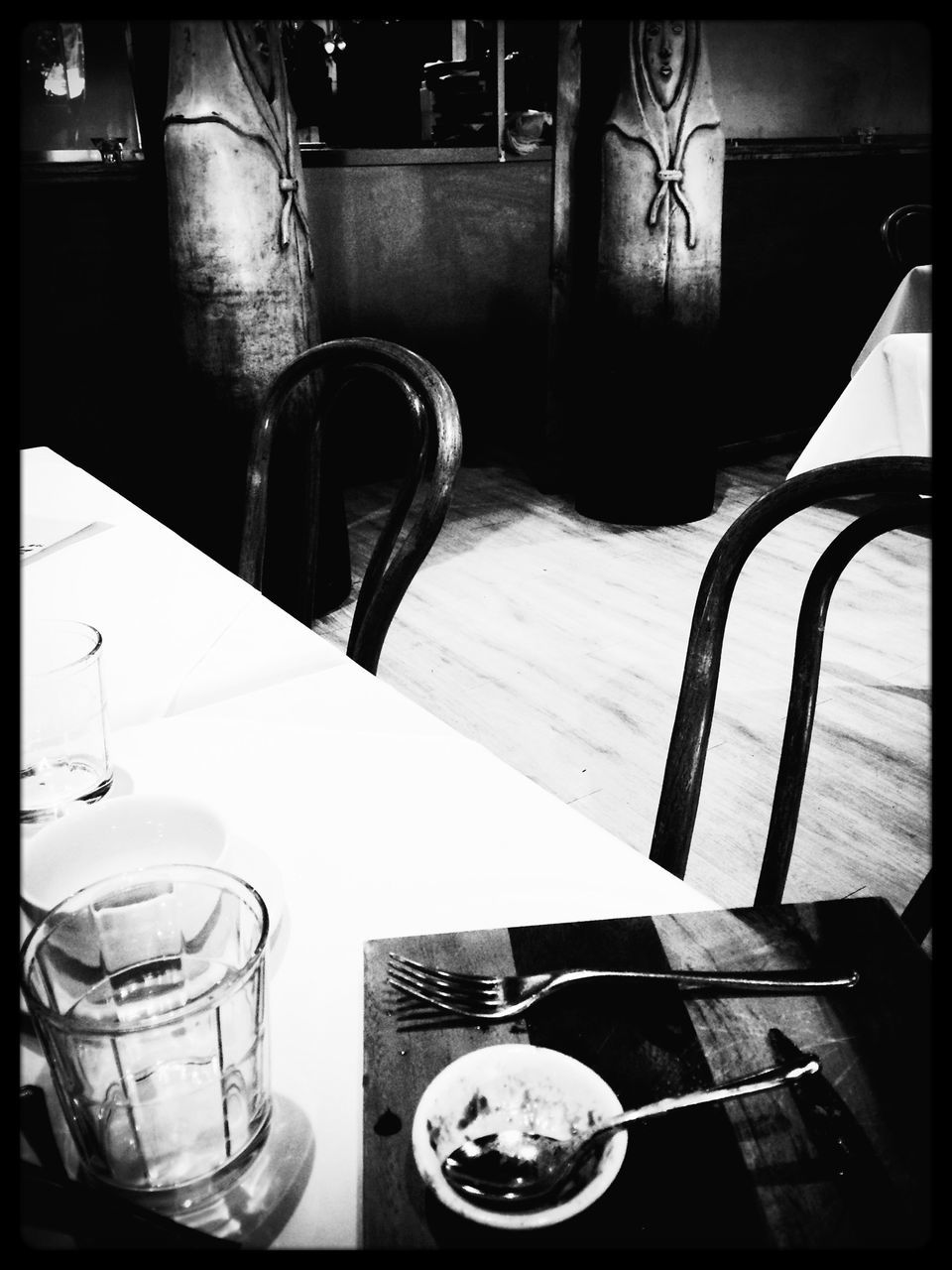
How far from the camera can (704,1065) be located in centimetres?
48

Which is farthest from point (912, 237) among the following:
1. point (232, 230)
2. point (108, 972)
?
point (108, 972)

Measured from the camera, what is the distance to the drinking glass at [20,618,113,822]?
0.69m

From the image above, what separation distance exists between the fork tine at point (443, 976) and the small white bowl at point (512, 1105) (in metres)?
0.05

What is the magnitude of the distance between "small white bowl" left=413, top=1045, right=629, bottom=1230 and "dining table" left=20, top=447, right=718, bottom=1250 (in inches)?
1.7

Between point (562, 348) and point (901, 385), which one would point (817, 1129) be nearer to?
point (901, 385)

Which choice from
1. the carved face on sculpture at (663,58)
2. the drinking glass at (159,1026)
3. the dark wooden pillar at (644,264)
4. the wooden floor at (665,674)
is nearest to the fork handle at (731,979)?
the drinking glass at (159,1026)

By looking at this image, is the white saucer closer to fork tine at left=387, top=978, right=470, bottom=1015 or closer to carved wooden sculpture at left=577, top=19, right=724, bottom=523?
fork tine at left=387, top=978, right=470, bottom=1015

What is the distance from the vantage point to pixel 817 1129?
444 mm

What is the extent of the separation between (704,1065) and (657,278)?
316cm

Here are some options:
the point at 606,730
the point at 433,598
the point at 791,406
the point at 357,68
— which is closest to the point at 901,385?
the point at 606,730

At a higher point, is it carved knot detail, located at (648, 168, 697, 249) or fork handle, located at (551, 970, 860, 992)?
carved knot detail, located at (648, 168, 697, 249)

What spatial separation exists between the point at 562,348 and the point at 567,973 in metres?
3.50

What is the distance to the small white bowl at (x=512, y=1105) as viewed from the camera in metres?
0.41

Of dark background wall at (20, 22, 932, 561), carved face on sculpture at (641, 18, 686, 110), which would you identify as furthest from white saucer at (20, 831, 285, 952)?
carved face on sculpture at (641, 18, 686, 110)
